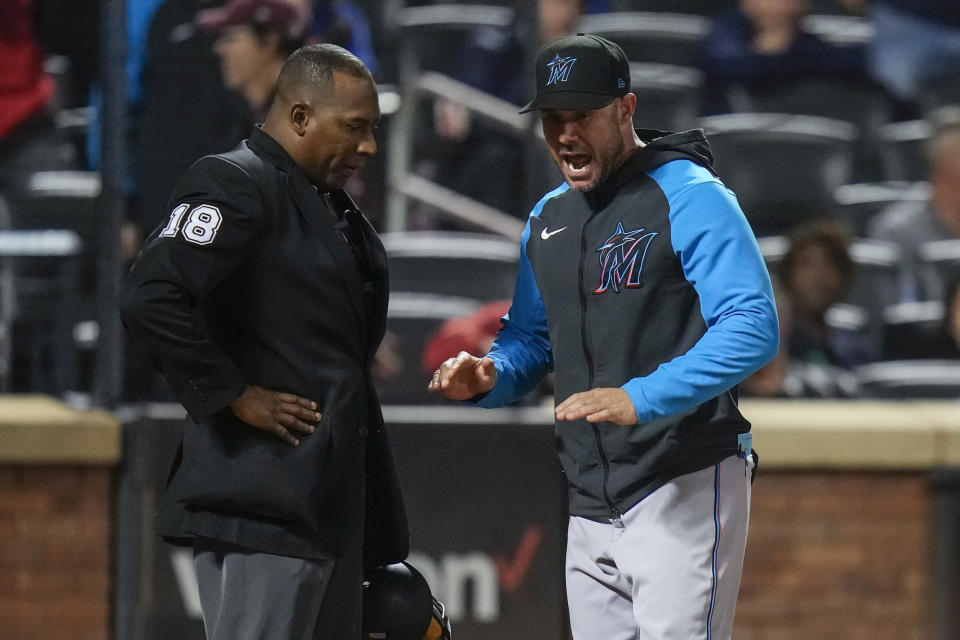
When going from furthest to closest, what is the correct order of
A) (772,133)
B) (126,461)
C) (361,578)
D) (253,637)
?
(772,133) → (126,461) → (361,578) → (253,637)

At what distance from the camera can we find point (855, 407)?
5.38 m

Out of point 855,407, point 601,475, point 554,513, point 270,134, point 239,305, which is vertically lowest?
point 554,513

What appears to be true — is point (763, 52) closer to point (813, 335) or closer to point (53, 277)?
point (813, 335)

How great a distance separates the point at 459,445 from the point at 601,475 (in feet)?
7.50

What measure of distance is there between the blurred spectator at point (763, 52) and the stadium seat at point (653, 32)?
6 centimetres

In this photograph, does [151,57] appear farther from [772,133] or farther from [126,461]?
[772,133]

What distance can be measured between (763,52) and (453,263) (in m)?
→ 1.53

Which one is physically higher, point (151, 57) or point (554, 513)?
point (151, 57)

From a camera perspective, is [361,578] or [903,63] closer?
[361,578]

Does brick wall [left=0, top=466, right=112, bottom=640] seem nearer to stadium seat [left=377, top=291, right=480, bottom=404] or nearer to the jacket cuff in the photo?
stadium seat [left=377, top=291, right=480, bottom=404]

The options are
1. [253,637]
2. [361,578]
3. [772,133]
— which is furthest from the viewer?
[772,133]

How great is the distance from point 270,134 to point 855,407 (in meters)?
3.24

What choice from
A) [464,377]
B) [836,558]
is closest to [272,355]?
[464,377]

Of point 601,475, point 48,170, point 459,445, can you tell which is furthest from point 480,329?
point 601,475
